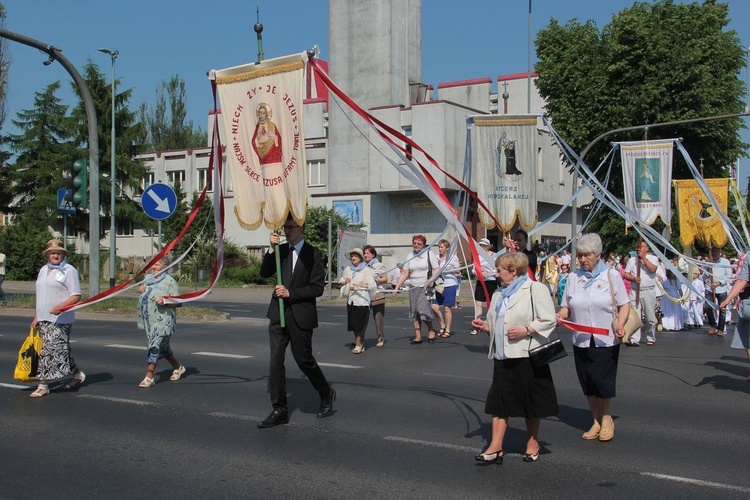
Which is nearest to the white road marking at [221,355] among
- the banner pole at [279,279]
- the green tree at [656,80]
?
the banner pole at [279,279]

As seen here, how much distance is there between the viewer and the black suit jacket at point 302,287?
7.61 metres

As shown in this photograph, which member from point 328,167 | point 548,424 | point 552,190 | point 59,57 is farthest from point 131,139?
point 548,424

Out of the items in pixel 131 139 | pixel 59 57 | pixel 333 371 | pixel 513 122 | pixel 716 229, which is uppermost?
pixel 131 139

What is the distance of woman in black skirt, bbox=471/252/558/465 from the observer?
622cm

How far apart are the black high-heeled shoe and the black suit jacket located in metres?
2.15

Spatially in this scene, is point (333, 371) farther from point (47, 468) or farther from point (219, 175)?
point (47, 468)

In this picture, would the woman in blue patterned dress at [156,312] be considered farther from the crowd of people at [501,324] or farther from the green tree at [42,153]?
the green tree at [42,153]

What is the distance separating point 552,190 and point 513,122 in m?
37.8

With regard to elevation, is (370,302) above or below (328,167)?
below

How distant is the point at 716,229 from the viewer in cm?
2056

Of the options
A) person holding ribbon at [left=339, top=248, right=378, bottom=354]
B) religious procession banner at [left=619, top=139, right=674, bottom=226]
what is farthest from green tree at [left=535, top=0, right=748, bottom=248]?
person holding ribbon at [left=339, top=248, right=378, bottom=354]

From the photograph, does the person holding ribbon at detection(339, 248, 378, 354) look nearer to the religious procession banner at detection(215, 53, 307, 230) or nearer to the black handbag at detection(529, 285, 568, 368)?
the religious procession banner at detection(215, 53, 307, 230)

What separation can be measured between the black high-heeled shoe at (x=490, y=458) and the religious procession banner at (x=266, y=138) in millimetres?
2946

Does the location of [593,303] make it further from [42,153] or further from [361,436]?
[42,153]
